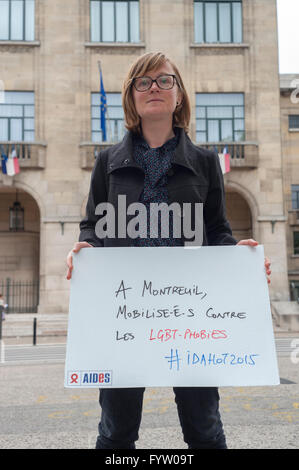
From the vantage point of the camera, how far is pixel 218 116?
2727 centimetres

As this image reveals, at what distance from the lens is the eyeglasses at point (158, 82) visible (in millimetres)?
2979

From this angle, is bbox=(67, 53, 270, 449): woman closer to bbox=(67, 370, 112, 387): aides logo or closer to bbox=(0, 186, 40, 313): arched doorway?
bbox=(67, 370, 112, 387): aides logo

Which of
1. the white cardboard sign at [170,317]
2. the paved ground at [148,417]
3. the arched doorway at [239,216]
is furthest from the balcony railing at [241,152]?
the white cardboard sign at [170,317]

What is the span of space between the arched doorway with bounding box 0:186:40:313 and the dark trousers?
26687 mm

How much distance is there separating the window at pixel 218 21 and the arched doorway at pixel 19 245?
42.0 ft

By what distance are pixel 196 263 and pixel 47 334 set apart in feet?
66.0

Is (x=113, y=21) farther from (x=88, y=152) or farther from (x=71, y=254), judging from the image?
(x=71, y=254)

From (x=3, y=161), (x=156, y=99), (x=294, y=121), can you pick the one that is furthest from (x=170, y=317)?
(x=294, y=121)

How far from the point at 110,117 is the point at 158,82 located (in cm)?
2449

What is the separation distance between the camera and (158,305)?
9.37 ft

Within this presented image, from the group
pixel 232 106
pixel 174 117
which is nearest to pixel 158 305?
pixel 174 117

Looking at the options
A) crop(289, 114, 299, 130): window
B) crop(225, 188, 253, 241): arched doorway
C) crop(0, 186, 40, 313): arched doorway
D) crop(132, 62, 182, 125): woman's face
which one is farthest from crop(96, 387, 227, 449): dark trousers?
crop(289, 114, 299, 130): window

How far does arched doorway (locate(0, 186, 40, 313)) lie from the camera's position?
2942cm

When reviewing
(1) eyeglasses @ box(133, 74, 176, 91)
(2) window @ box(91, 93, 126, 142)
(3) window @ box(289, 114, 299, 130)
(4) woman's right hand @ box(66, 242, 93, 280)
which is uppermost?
(3) window @ box(289, 114, 299, 130)
